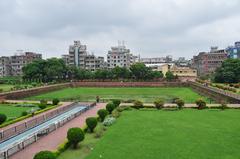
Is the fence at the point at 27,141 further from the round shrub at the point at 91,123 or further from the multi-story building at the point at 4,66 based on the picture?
the multi-story building at the point at 4,66

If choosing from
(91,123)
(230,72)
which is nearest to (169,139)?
(91,123)

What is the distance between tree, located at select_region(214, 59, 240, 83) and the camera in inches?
2131

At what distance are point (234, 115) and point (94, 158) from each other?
13376 millimetres

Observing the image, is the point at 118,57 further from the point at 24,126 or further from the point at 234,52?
the point at 24,126

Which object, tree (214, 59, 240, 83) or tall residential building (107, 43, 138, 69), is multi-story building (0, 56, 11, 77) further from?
tree (214, 59, 240, 83)

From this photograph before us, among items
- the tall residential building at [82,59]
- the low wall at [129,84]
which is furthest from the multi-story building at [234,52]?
the low wall at [129,84]

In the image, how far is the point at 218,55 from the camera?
10294cm

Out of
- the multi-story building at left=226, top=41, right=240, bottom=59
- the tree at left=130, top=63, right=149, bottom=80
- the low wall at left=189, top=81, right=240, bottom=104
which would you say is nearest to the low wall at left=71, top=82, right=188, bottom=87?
the tree at left=130, top=63, right=149, bottom=80

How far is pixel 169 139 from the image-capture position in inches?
527

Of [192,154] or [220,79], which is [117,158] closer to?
[192,154]

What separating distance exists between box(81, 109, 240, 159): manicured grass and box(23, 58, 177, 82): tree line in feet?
159

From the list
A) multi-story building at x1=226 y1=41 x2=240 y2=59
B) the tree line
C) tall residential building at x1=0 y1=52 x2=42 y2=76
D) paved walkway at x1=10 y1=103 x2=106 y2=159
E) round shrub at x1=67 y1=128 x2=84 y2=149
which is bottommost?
paved walkway at x1=10 y1=103 x2=106 y2=159

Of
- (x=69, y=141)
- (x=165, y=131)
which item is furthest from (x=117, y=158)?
(x=165, y=131)

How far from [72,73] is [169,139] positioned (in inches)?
2316
